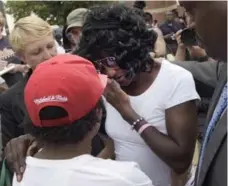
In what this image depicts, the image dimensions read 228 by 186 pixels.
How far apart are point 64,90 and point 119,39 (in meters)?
0.60

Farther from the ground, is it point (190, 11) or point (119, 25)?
point (190, 11)

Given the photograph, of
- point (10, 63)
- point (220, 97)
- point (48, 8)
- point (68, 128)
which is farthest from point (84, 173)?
point (48, 8)

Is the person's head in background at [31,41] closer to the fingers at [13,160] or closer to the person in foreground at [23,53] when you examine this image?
the person in foreground at [23,53]

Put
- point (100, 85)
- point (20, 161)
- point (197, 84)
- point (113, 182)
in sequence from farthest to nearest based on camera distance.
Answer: point (197, 84) → point (20, 161) → point (100, 85) → point (113, 182)

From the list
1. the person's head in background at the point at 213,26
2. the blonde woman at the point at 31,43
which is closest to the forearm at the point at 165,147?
the person's head in background at the point at 213,26

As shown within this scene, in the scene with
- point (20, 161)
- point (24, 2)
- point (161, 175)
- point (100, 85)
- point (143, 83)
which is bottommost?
point (24, 2)

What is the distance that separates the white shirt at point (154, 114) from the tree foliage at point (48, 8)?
44.8ft

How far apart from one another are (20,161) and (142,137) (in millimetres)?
500

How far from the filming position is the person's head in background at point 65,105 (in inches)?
57.7

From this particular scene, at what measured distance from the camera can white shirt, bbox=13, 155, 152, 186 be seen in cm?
143

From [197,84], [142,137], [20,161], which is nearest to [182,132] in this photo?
[142,137]

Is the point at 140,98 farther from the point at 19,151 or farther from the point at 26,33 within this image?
the point at 26,33

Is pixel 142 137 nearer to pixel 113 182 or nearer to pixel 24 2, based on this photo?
pixel 113 182

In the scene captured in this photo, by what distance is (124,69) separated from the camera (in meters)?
2.01
